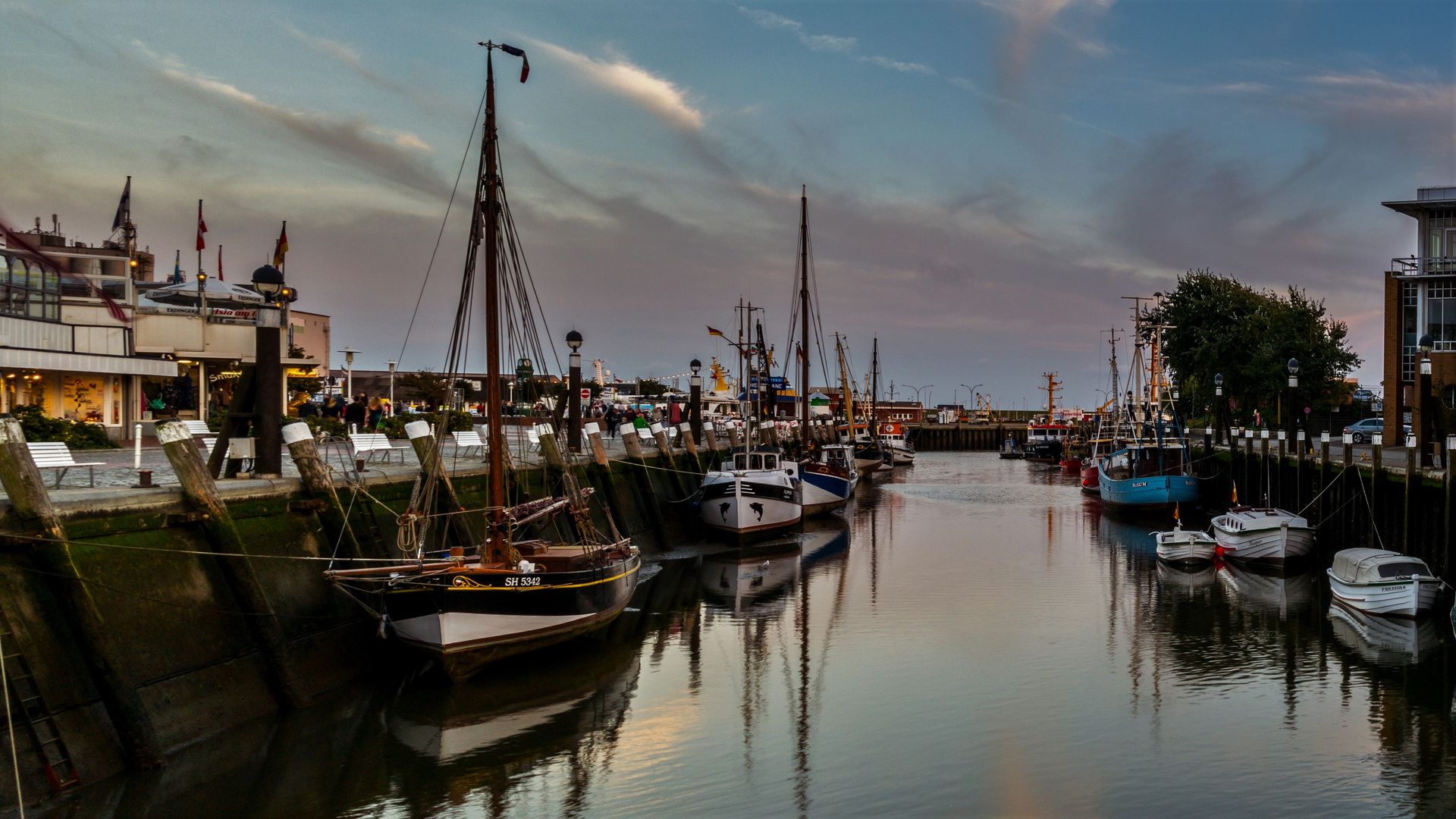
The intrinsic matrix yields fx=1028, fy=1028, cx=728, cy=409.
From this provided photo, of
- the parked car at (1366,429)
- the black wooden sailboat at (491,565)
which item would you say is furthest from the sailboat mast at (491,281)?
the parked car at (1366,429)

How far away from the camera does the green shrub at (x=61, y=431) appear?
23844 mm

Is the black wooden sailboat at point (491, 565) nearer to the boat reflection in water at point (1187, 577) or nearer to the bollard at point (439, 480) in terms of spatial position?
the bollard at point (439, 480)

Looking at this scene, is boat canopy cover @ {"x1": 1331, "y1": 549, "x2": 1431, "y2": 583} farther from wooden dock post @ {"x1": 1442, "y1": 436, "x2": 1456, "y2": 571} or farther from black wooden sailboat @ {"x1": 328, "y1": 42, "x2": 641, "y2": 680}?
black wooden sailboat @ {"x1": 328, "y1": 42, "x2": 641, "y2": 680}

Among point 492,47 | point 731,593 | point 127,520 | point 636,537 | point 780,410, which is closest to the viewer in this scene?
point 127,520

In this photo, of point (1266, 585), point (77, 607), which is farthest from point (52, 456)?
point (1266, 585)

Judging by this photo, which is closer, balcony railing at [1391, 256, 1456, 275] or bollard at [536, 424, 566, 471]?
bollard at [536, 424, 566, 471]

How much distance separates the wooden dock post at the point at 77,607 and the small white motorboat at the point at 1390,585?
2226 cm

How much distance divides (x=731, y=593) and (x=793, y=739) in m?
11.3

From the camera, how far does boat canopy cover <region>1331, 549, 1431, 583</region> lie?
21172 mm

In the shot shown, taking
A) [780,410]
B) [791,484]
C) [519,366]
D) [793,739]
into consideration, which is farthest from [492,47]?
[780,410]

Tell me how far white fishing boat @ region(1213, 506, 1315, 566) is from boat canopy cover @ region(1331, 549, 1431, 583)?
16.3ft

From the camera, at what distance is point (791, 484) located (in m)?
36.1

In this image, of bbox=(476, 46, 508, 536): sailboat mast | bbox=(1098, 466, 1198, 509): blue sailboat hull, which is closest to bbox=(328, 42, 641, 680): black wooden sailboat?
bbox=(476, 46, 508, 536): sailboat mast

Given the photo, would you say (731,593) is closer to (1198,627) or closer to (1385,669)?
(1198,627)
